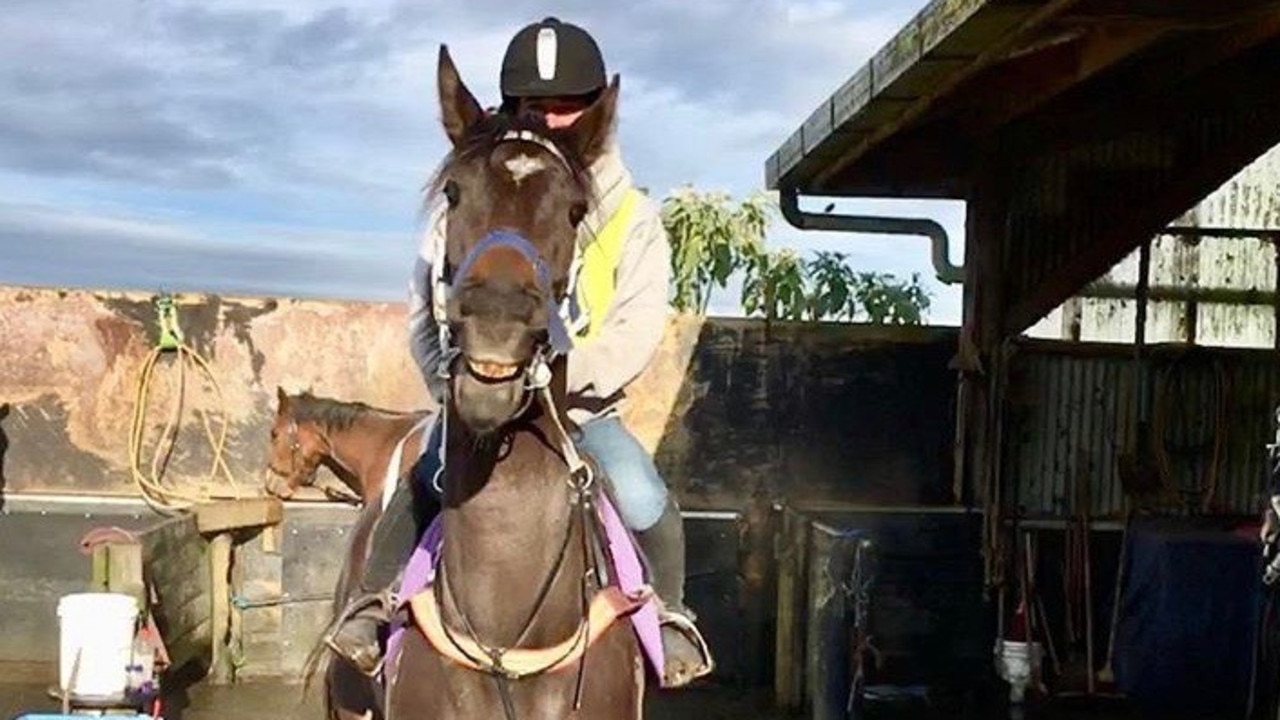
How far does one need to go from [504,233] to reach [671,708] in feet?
20.5

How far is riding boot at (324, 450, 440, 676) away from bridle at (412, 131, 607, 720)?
0.22 meters

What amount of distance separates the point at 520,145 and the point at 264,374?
716 centimetres

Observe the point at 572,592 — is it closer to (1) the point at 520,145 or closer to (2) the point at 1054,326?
(1) the point at 520,145

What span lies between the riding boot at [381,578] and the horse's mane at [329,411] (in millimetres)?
5254

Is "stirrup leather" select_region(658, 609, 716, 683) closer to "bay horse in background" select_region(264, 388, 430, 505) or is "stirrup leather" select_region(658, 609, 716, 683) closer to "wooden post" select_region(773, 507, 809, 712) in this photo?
"wooden post" select_region(773, 507, 809, 712)

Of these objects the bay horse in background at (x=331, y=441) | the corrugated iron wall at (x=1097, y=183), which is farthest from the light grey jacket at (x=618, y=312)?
the bay horse in background at (x=331, y=441)

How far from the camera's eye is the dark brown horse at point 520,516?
3.12 meters

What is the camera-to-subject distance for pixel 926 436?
9922mm

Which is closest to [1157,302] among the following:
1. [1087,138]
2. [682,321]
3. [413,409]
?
[1087,138]

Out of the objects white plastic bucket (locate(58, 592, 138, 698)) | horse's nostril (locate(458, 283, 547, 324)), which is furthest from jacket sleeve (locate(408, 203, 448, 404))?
white plastic bucket (locate(58, 592, 138, 698))

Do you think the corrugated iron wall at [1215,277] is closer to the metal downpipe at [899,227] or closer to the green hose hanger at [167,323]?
the metal downpipe at [899,227]

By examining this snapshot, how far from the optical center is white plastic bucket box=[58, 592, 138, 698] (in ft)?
19.8

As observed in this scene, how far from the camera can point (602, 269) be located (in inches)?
146

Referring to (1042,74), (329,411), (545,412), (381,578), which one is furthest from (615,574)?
(329,411)
